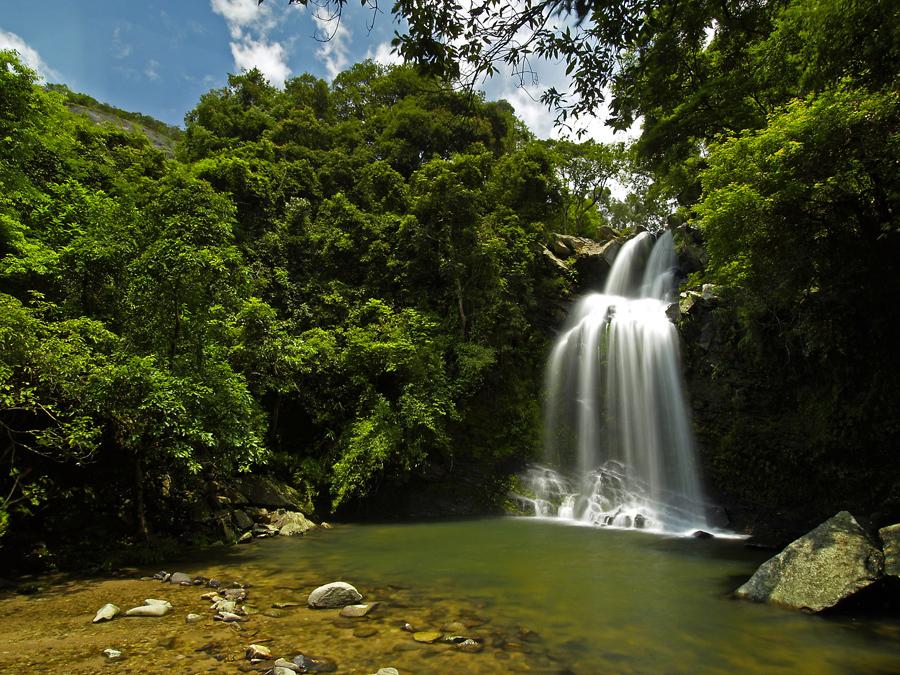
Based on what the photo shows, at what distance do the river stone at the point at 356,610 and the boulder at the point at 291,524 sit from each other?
6.29m

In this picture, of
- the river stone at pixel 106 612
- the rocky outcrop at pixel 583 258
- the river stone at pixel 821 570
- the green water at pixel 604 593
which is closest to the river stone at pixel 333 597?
the green water at pixel 604 593

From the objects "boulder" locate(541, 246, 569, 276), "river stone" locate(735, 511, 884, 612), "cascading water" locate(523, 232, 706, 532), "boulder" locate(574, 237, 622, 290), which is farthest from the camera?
"boulder" locate(574, 237, 622, 290)

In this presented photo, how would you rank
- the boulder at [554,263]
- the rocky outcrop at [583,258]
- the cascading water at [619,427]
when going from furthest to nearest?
1. the rocky outcrop at [583,258]
2. the boulder at [554,263]
3. the cascading water at [619,427]

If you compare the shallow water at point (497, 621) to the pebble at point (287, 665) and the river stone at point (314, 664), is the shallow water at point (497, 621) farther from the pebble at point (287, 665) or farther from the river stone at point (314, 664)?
the pebble at point (287, 665)

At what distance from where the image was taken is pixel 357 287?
60.9ft

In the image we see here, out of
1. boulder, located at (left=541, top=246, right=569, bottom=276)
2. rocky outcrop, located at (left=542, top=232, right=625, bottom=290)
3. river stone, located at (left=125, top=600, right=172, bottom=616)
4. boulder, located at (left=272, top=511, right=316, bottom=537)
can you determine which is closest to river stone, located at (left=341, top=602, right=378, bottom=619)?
river stone, located at (left=125, top=600, right=172, bottom=616)

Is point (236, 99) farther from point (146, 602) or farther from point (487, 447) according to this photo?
point (146, 602)

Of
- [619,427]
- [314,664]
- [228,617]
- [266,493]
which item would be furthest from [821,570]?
[266,493]

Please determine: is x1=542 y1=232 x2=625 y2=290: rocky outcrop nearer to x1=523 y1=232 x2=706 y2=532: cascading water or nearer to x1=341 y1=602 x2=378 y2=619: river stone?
x1=523 y1=232 x2=706 y2=532: cascading water

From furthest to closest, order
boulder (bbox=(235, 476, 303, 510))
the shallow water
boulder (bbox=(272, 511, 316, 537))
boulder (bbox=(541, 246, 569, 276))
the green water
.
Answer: boulder (bbox=(541, 246, 569, 276))
boulder (bbox=(235, 476, 303, 510))
boulder (bbox=(272, 511, 316, 537))
the green water
the shallow water

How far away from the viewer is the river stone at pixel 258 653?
4.30 metres

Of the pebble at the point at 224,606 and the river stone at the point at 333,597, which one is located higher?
the river stone at the point at 333,597

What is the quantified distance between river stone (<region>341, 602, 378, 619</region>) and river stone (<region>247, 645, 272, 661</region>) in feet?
4.01

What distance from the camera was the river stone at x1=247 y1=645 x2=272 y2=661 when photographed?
430 cm
